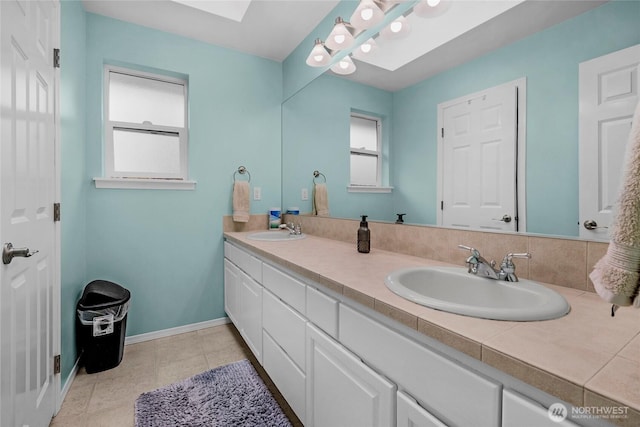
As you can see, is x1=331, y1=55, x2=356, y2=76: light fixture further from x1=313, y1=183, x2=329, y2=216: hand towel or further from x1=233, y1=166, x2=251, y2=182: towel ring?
x1=233, y1=166, x2=251, y2=182: towel ring

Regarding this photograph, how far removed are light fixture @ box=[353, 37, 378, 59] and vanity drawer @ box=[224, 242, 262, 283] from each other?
141 centimetres

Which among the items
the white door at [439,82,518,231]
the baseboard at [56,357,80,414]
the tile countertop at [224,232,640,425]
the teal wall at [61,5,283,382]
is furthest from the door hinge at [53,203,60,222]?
the white door at [439,82,518,231]

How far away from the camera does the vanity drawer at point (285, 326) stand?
4.08 ft

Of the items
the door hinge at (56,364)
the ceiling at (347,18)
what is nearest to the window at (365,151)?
the ceiling at (347,18)

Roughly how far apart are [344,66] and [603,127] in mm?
1492

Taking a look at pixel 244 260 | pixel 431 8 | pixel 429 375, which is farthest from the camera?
pixel 244 260

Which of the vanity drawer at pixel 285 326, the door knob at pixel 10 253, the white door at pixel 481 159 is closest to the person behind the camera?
the door knob at pixel 10 253

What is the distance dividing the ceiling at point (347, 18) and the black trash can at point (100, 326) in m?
1.94

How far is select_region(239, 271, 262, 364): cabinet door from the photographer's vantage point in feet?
5.62

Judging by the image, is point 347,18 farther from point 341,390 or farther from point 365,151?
point 341,390

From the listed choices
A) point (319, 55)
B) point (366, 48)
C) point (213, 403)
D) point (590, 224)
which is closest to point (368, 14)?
point (366, 48)

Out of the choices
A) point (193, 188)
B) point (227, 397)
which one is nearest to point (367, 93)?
point (193, 188)

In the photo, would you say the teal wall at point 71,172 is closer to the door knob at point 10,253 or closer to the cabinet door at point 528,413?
the door knob at point 10,253

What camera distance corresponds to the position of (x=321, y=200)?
223 cm
